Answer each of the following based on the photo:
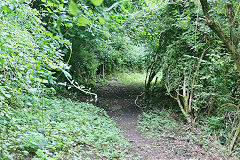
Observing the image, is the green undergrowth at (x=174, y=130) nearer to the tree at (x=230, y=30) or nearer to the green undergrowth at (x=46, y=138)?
the green undergrowth at (x=46, y=138)

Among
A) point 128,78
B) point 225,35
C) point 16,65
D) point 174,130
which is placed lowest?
point 174,130

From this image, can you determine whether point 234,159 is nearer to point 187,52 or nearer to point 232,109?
point 232,109

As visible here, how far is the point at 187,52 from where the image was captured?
571 cm

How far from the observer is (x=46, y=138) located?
2463 mm

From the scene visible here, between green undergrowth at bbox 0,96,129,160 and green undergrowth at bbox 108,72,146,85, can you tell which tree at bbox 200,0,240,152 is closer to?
green undergrowth at bbox 0,96,129,160

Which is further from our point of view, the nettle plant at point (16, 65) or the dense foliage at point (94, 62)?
the dense foliage at point (94, 62)

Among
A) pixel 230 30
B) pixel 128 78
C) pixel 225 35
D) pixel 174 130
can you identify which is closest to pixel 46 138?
pixel 225 35

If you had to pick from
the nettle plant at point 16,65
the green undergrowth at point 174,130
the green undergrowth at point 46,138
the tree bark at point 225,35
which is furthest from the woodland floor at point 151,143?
the nettle plant at point 16,65

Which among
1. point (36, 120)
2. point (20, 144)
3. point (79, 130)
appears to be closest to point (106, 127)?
point (79, 130)

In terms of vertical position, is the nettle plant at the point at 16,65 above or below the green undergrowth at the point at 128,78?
above

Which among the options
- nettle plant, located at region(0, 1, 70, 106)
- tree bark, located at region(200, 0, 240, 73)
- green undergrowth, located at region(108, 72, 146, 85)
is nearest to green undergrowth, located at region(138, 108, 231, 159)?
tree bark, located at region(200, 0, 240, 73)

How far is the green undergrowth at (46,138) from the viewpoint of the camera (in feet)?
7.14

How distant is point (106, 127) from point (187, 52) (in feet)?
10.6

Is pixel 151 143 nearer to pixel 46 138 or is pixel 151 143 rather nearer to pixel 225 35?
pixel 46 138
